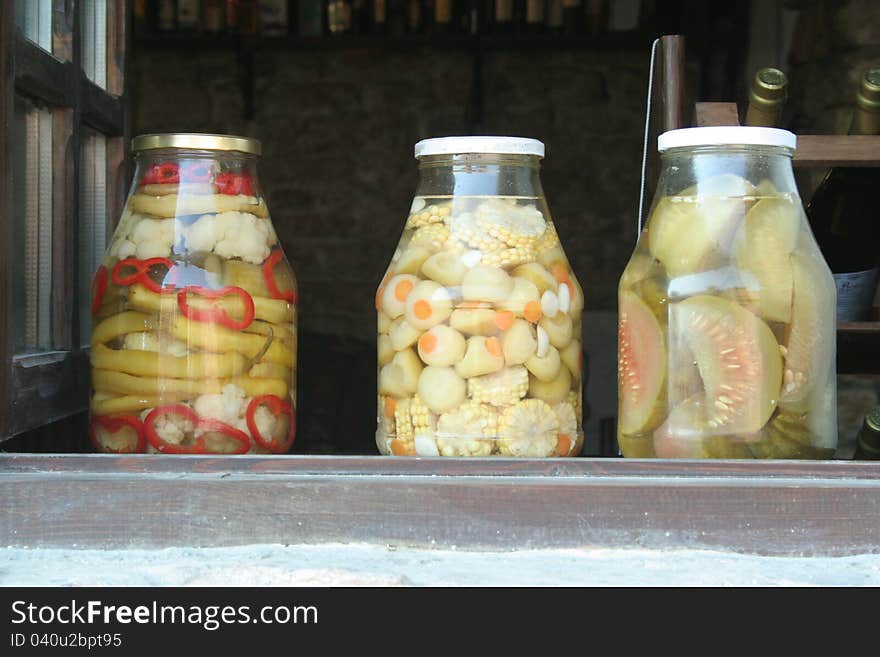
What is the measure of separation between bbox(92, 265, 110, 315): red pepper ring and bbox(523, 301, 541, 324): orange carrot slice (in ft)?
1.11

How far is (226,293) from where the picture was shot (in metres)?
0.89

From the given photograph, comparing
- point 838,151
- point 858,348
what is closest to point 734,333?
point 838,151

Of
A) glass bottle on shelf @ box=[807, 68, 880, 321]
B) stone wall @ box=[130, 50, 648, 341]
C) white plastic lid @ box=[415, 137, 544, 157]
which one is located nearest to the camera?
white plastic lid @ box=[415, 137, 544, 157]

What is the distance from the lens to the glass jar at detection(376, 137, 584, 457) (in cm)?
84

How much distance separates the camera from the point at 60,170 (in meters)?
1.02

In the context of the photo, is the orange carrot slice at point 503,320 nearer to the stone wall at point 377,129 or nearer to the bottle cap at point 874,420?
the bottle cap at point 874,420

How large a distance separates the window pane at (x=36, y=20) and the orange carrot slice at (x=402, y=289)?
1.21 ft

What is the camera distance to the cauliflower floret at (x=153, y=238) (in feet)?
2.95

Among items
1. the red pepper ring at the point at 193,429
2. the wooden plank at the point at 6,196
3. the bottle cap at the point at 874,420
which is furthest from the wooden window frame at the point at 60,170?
the bottle cap at the point at 874,420

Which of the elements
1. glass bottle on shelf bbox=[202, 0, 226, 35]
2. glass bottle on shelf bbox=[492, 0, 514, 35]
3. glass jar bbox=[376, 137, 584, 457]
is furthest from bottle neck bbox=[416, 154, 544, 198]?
glass bottle on shelf bbox=[202, 0, 226, 35]

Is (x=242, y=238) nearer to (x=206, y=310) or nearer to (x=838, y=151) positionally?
(x=206, y=310)

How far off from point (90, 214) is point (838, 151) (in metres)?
0.69

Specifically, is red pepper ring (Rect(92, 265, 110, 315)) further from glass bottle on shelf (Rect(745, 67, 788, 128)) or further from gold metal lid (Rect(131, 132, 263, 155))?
glass bottle on shelf (Rect(745, 67, 788, 128))
